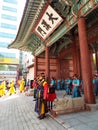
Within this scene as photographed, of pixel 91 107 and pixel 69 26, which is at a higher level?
pixel 69 26

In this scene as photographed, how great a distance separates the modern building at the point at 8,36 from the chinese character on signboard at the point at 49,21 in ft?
105

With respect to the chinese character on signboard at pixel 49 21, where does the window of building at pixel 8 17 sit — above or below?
above

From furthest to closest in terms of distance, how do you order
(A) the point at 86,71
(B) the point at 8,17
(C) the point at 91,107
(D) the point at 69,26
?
(B) the point at 8,17 → (D) the point at 69,26 → (A) the point at 86,71 → (C) the point at 91,107

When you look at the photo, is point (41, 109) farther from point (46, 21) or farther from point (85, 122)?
point (46, 21)

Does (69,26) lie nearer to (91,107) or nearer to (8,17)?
(91,107)

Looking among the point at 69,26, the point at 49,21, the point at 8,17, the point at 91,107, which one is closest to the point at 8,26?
the point at 8,17

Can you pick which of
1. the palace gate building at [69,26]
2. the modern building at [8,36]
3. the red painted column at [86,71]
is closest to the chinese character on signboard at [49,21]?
the palace gate building at [69,26]

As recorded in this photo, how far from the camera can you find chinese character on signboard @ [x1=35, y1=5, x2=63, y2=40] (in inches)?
238

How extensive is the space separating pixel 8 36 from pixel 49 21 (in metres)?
39.1

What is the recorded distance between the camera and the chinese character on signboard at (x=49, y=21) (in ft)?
19.9

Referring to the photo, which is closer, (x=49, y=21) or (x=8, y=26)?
(x=49, y=21)

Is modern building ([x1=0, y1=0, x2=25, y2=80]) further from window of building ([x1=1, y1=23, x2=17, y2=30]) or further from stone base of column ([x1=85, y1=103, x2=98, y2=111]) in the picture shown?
stone base of column ([x1=85, y1=103, x2=98, y2=111])

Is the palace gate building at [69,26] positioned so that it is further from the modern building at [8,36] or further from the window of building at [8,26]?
the window of building at [8,26]

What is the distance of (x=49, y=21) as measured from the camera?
21.6 feet
